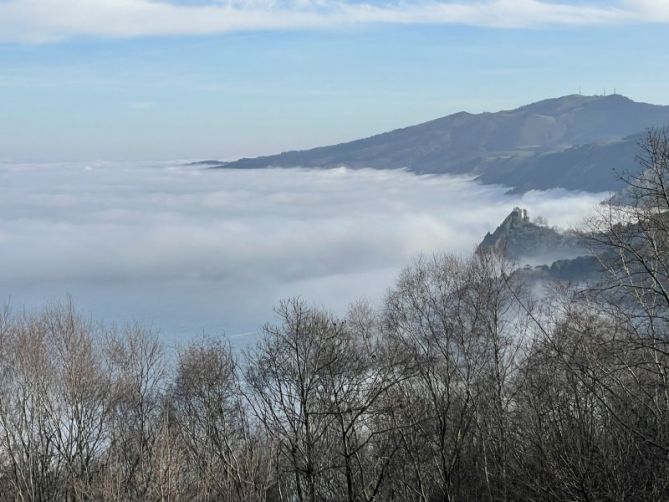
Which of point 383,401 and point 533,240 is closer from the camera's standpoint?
point 383,401

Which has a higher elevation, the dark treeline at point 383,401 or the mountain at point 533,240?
the dark treeline at point 383,401

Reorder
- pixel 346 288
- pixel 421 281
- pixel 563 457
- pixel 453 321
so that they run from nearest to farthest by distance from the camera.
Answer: pixel 563 457, pixel 453 321, pixel 421 281, pixel 346 288

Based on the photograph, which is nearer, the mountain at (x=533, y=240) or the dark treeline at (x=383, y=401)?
the dark treeline at (x=383, y=401)

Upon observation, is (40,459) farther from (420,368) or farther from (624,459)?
(624,459)

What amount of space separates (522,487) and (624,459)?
2.87 metres

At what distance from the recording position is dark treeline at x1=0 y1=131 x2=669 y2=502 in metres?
16.1

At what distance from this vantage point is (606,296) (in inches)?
752

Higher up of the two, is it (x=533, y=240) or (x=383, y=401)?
(x=383, y=401)

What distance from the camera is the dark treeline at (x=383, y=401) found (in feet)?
52.9

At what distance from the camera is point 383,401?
22.7 m

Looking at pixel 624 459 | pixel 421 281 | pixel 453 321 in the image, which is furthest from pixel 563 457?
pixel 421 281

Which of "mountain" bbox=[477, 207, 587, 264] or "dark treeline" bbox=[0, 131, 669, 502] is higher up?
"dark treeline" bbox=[0, 131, 669, 502]

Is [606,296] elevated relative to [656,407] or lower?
elevated

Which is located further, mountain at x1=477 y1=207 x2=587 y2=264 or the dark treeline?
mountain at x1=477 y1=207 x2=587 y2=264
